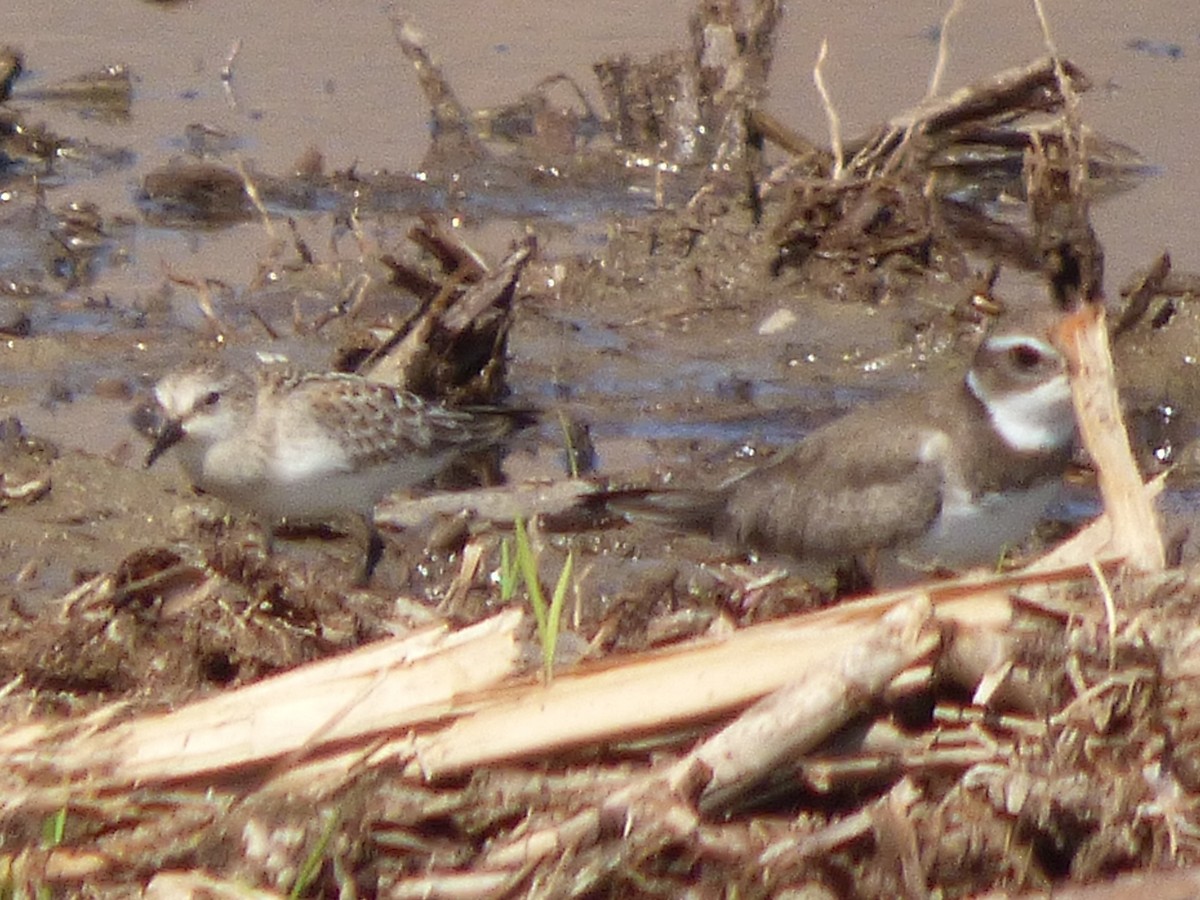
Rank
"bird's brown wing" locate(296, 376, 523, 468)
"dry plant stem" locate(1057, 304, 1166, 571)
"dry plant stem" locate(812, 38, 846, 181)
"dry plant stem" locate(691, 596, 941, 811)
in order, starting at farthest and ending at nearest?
"dry plant stem" locate(812, 38, 846, 181) → "bird's brown wing" locate(296, 376, 523, 468) → "dry plant stem" locate(1057, 304, 1166, 571) → "dry plant stem" locate(691, 596, 941, 811)

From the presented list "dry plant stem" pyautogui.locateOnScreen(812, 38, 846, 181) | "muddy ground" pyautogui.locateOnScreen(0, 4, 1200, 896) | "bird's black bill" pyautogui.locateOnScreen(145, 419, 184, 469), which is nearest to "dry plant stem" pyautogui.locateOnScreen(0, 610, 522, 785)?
"muddy ground" pyautogui.locateOnScreen(0, 4, 1200, 896)

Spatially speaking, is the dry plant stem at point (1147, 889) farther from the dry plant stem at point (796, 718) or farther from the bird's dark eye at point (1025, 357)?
the bird's dark eye at point (1025, 357)

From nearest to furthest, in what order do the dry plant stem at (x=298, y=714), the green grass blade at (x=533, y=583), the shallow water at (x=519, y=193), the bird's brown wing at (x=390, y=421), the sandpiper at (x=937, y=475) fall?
the dry plant stem at (x=298, y=714), the green grass blade at (x=533, y=583), the sandpiper at (x=937, y=475), the bird's brown wing at (x=390, y=421), the shallow water at (x=519, y=193)

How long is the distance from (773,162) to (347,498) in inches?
195

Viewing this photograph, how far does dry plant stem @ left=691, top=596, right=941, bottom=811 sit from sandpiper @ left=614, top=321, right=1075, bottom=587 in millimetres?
2379

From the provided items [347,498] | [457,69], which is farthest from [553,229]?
[347,498]

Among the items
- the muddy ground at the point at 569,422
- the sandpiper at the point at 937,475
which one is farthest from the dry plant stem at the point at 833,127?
the sandpiper at the point at 937,475

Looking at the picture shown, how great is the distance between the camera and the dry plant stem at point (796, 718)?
420cm

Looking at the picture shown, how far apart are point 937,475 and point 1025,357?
0.44 m

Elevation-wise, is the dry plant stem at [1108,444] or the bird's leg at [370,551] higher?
the dry plant stem at [1108,444]

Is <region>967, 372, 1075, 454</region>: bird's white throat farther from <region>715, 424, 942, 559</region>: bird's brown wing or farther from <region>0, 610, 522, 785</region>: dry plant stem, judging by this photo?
<region>0, 610, 522, 785</region>: dry plant stem

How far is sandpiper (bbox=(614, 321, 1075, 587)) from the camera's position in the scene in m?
6.56

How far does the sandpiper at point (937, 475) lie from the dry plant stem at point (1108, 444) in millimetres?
1155

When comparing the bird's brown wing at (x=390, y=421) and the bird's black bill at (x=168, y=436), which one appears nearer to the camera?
the bird's black bill at (x=168, y=436)
